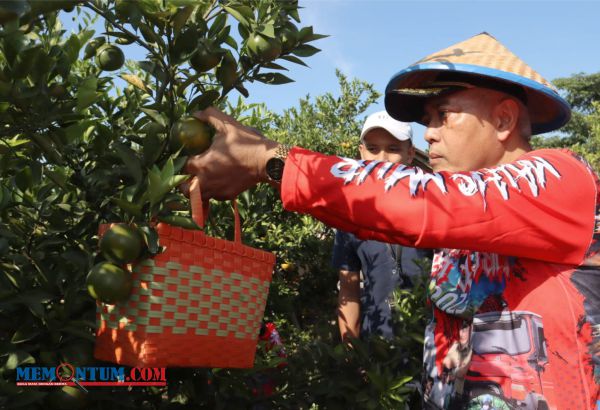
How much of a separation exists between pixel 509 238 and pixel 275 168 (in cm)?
58

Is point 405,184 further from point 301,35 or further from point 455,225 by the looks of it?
point 301,35

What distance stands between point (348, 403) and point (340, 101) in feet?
15.4

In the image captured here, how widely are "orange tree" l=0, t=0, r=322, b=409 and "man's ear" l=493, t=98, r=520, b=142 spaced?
1.84ft

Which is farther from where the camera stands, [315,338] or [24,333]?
[315,338]

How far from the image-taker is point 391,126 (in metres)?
3.53

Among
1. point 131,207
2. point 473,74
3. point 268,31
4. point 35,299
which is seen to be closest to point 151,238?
point 131,207

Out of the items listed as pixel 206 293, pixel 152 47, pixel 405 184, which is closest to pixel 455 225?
pixel 405 184

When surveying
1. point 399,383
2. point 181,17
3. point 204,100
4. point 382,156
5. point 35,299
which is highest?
point 382,156

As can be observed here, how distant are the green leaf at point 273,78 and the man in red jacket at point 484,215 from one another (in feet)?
0.86

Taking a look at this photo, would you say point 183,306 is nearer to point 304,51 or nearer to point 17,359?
point 17,359

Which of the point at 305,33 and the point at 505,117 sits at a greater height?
the point at 305,33

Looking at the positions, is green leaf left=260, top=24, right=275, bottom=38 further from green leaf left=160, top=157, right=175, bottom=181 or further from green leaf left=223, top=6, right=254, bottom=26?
green leaf left=160, top=157, right=175, bottom=181

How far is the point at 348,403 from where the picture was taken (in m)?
2.06

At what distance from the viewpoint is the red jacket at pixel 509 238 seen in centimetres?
132
